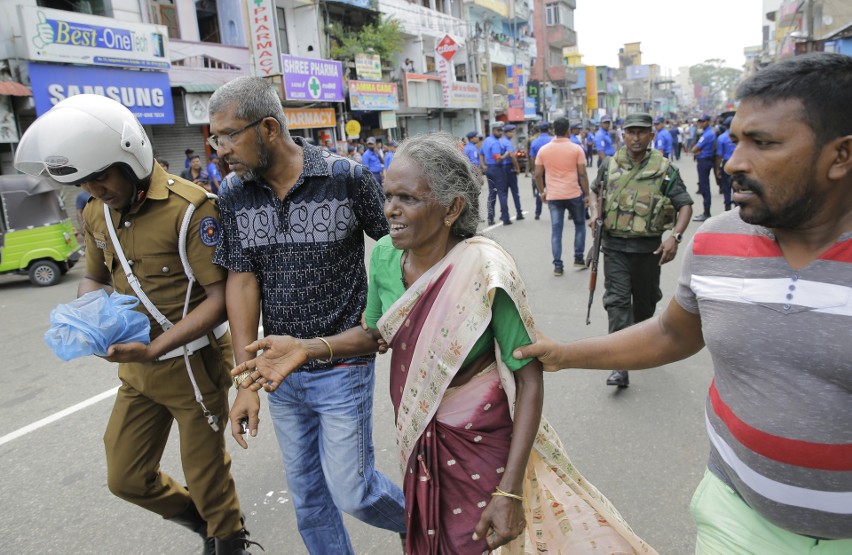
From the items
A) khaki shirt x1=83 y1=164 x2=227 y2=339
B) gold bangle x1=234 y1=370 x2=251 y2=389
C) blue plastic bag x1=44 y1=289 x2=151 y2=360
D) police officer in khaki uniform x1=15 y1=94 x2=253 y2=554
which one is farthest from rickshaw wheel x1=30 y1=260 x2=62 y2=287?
gold bangle x1=234 y1=370 x2=251 y2=389

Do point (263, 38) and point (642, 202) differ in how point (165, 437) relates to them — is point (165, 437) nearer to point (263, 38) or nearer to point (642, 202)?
point (642, 202)

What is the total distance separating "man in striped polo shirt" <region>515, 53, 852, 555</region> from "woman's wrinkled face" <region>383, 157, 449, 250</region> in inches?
28.8

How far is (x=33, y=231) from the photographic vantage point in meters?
9.33

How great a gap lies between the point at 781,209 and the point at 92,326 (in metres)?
2.02

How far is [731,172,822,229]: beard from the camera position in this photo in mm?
1318

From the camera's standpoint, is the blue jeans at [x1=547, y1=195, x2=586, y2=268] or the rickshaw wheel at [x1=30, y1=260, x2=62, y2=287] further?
the rickshaw wheel at [x1=30, y1=260, x2=62, y2=287]

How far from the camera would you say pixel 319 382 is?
229 centimetres

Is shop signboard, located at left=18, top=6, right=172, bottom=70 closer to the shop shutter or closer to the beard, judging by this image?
the shop shutter

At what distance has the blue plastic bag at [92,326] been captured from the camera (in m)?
2.08

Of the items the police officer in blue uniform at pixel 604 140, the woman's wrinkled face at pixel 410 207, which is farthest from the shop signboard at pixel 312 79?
the woman's wrinkled face at pixel 410 207

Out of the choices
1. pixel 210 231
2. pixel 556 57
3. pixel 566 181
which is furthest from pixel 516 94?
pixel 210 231

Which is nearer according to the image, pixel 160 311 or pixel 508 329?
pixel 508 329

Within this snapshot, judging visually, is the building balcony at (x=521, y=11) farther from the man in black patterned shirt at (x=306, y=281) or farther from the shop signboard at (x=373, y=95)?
the man in black patterned shirt at (x=306, y=281)

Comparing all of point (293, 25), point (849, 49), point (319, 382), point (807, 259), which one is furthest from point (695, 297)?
point (293, 25)
